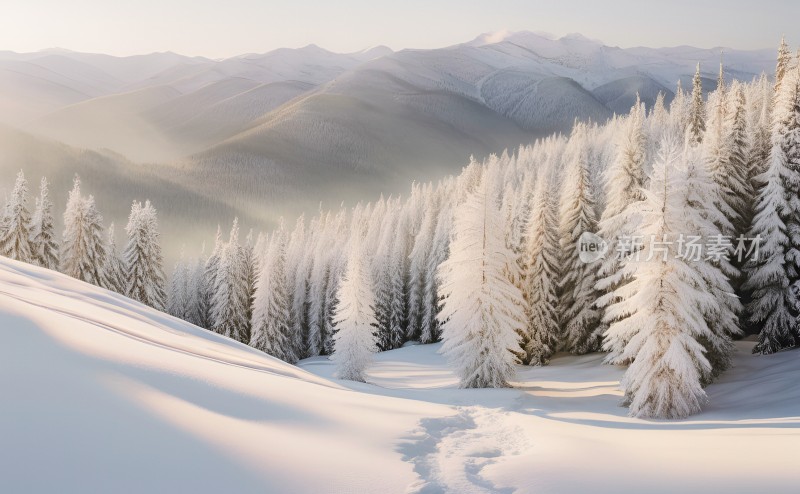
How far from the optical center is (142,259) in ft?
139

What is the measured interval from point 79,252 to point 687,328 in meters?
40.2

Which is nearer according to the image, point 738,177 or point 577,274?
point 738,177

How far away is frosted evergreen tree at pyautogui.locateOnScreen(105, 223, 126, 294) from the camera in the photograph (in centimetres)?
4184

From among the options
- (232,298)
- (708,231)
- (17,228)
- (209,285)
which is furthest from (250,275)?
(708,231)

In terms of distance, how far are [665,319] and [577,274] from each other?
15920 mm

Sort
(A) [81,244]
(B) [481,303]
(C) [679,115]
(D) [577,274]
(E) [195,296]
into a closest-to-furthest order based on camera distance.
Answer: (B) [481,303], (D) [577,274], (A) [81,244], (E) [195,296], (C) [679,115]

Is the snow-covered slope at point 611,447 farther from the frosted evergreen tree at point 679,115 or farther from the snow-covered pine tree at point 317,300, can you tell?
the frosted evergreen tree at point 679,115

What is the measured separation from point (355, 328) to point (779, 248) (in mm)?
23145

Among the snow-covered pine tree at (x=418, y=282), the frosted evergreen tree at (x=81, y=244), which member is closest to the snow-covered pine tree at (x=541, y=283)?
the snow-covered pine tree at (x=418, y=282)

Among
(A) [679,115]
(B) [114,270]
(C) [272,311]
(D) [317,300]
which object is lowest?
(D) [317,300]

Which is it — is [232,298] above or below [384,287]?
below

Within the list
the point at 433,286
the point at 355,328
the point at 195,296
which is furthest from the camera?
the point at 195,296

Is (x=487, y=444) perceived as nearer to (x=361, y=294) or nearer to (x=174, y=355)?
(x=174, y=355)

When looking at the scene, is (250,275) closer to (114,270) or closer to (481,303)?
(114,270)
